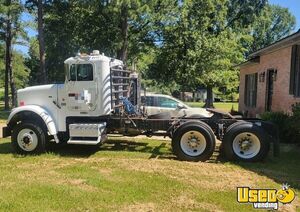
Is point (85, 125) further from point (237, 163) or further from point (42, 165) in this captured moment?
point (237, 163)

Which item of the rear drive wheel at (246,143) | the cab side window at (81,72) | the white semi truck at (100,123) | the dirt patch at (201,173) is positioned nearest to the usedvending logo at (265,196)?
the dirt patch at (201,173)

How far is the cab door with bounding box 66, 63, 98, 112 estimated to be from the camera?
10359 millimetres

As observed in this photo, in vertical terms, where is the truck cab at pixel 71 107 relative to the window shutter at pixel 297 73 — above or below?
below

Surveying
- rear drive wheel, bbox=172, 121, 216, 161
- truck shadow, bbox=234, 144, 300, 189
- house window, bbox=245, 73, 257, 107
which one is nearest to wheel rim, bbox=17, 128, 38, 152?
rear drive wheel, bbox=172, 121, 216, 161

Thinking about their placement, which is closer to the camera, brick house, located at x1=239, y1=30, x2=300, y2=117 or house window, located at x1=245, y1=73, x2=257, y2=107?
brick house, located at x1=239, y1=30, x2=300, y2=117

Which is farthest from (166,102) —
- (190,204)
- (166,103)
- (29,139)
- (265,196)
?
(190,204)

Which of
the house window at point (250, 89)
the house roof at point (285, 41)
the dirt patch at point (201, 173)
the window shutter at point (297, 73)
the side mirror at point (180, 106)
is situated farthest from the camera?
the house window at point (250, 89)

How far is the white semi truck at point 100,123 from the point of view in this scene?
32.1 feet

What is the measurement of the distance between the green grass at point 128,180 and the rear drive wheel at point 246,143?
0.30 metres

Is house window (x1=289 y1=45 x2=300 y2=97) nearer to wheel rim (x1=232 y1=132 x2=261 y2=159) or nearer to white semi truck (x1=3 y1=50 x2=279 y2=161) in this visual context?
white semi truck (x1=3 y1=50 x2=279 y2=161)

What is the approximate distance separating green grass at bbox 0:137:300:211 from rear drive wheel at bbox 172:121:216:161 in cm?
26

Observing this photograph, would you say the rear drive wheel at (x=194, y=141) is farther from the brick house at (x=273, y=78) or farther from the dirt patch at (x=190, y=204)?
the brick house at (x=273, y=78)

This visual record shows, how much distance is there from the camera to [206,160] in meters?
9.81

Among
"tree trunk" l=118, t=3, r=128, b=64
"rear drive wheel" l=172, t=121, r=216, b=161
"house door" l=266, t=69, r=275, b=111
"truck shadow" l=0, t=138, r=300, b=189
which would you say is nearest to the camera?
"truck shadow" l=0, t=138, r=300, b=189
